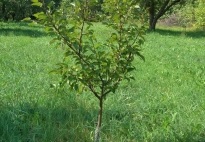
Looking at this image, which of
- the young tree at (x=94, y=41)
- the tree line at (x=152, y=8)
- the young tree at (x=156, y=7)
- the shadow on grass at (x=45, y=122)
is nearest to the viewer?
the young tree at (x=94, y=41)

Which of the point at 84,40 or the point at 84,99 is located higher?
A: the point at 84,40

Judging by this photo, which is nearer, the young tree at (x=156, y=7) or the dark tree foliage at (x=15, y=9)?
the young tree at (x=156, y=7)

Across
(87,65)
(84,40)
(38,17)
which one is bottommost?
(87,65)

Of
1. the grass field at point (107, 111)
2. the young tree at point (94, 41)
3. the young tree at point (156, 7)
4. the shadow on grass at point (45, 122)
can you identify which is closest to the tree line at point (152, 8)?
the young tree at point (156, 7)

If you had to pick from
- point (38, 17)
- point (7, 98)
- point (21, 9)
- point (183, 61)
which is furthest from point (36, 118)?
point (21, 9)

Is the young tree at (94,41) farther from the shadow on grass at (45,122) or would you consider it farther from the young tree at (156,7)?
the young tree at (156,7)

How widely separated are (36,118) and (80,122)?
58 centimetres

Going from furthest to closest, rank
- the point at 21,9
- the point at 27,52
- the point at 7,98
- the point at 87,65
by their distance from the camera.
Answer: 1. the point at 21,9
2. the point at 27,52
3. the point at 7,98
4. the point at 87,65

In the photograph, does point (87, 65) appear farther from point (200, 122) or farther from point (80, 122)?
point (200, 122)

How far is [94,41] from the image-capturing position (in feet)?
11.3

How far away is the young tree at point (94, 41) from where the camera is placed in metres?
3.05

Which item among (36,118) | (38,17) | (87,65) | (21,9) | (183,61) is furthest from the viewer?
(21,9)

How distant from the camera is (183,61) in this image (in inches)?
393

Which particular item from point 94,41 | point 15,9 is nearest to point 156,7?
point 15,9
